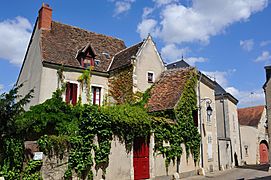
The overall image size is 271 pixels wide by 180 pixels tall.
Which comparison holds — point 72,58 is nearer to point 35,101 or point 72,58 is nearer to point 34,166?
point 35,101

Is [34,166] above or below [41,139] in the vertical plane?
below

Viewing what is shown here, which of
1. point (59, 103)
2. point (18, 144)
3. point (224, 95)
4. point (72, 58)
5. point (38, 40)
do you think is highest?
point (38, 40)

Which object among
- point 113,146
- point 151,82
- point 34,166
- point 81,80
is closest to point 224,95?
point 151,82

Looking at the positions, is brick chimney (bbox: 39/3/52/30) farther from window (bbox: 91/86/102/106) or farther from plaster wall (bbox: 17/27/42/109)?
window (bbox: 91/86/102/106)

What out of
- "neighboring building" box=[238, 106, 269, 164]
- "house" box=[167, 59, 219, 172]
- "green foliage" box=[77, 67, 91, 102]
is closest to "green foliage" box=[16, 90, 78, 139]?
"green foliage" box=[77, 67, 91, 102]

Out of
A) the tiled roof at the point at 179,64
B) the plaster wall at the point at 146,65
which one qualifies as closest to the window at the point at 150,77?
the plaster wall at the point at 146,65

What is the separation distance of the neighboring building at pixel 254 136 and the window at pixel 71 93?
1721 centimetres

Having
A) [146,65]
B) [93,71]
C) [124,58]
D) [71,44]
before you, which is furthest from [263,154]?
[71,44]

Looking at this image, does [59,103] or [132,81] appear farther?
[132,81]

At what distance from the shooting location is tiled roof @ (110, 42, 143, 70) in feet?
65.2

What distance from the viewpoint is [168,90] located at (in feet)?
60.1

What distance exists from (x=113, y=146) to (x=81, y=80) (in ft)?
22.5

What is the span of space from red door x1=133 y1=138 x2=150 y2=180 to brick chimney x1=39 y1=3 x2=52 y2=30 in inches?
429

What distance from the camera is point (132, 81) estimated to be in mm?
18875
